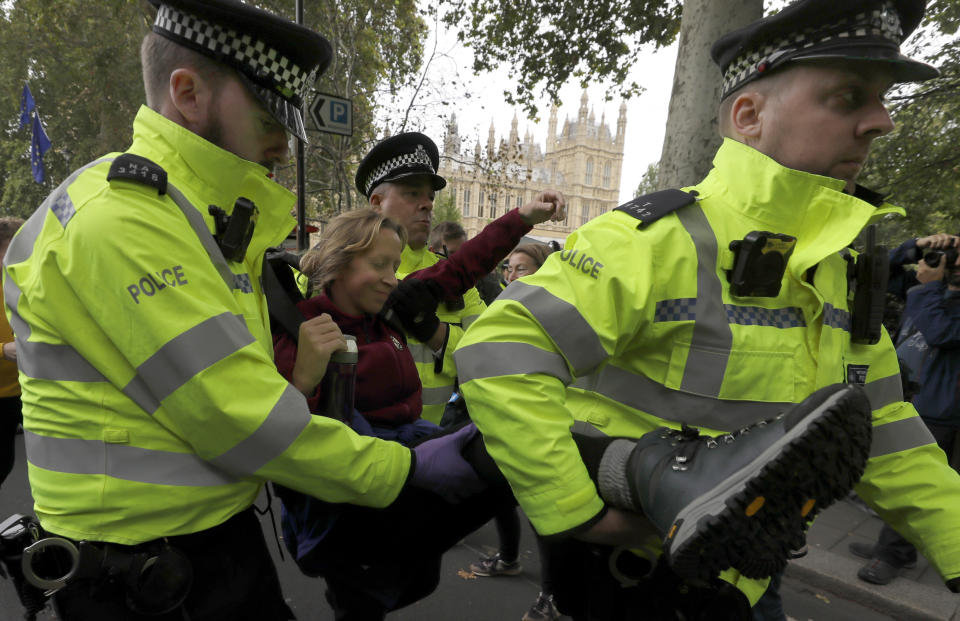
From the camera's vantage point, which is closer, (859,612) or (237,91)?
(237,91)

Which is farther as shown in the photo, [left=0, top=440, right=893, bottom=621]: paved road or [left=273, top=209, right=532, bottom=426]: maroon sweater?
[left=0, top=440, right=893, bottom=621]: paved road

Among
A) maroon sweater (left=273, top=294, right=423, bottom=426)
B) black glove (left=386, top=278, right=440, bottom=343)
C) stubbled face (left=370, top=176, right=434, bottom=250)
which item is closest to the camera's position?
maroon sweater (left=273, top=294, right=423, bottom=426)

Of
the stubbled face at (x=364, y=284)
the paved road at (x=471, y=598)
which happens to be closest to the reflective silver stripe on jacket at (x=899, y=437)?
the stubbled face at (x=364, y=284)

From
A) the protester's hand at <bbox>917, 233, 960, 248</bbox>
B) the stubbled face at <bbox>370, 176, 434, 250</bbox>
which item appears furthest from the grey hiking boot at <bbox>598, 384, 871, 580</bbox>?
the protester's hand at <bbox>917, 233, 960, 248</bbox>

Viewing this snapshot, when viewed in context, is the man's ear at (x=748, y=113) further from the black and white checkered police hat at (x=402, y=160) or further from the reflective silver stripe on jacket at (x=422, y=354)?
the black and white checkered police hat at (x=402, y=160)

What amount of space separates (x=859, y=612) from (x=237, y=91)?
172 inches

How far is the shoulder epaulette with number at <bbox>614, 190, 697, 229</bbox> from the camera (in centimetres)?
130

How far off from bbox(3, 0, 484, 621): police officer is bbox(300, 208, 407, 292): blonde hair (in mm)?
707

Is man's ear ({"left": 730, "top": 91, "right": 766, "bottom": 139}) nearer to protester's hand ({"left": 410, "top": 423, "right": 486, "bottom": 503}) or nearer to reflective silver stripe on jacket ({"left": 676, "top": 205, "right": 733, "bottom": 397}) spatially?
reflective silver stripe on jacket ({"left": 676, "top": 205, "right": 733, "bottom": 397})

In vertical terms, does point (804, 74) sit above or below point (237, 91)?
above

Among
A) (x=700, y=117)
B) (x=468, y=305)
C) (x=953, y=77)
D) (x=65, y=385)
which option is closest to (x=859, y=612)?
(x=468, y=305)

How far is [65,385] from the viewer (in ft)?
3.80

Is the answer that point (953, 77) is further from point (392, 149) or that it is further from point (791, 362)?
point (791, 362)

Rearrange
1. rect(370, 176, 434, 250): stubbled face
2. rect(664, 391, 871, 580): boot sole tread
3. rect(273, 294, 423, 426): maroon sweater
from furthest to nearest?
rect(370, 176, 434, 250): stubbled face → rect(273, 294, 423, 426): maroon sweater → rect(664, 391, 871, 580): boot sole tread
